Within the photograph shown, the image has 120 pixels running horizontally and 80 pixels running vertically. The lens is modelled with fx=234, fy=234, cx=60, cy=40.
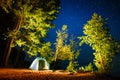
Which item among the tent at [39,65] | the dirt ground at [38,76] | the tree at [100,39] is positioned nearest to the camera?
the dirt ground at [38,76]

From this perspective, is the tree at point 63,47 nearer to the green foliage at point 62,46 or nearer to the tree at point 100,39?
the green foliage at point 62,46

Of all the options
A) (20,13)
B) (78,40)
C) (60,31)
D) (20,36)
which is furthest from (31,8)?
(78,40)

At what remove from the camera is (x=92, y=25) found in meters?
41.2

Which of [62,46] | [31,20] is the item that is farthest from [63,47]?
[31,20]

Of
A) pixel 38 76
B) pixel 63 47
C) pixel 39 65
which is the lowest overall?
pixel 38 76

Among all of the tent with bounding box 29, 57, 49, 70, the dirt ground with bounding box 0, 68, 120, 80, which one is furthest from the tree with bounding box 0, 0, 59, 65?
the dirt ground with bounding box 0, 68, 120, 80

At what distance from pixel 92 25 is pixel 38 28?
1262 cm

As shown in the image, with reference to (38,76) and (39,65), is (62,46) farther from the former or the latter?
(38,76)

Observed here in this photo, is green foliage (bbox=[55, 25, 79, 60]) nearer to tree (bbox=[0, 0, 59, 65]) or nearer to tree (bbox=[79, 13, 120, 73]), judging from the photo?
tree (bbox=[79, 13, 120, 73])

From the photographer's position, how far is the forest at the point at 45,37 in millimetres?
30797

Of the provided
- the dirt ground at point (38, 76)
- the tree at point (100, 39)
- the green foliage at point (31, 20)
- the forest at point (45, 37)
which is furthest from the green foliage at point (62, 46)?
the dirt ground at point (38, 76)

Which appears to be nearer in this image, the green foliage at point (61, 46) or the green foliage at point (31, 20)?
the green foliage at point (31, 20)

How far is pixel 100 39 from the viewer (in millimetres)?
41594

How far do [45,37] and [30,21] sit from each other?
626cm
